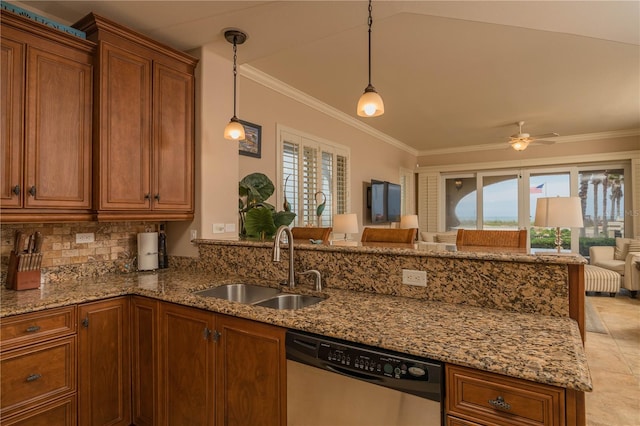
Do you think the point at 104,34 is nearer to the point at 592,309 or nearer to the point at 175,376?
the point at 175,376

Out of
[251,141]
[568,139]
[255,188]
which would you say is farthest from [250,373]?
[568,139]

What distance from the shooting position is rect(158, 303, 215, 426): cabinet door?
1.76 metres

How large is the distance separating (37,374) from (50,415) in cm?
24

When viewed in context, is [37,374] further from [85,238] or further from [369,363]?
[369,363]

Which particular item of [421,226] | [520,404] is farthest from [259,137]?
[421,226]

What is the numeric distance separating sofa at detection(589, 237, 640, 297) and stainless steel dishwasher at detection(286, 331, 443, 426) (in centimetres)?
581

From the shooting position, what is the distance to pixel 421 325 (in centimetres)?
139

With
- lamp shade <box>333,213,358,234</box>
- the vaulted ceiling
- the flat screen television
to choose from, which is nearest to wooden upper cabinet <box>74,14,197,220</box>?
the vaulted ceiling

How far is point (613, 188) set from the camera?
6.58m

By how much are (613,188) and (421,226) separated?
3.66 meters

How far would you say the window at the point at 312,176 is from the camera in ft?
13.5

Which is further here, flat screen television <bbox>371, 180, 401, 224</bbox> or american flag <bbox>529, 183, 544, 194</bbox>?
american flag <bbox>529, 183, 544, 194</bbox>

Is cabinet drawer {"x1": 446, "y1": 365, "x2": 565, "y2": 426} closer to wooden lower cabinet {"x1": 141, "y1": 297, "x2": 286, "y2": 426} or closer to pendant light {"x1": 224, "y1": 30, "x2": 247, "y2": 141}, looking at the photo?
wooden lower cabinet {"x1": 141, "y1": 297, "x2": 286, "y2": 426}

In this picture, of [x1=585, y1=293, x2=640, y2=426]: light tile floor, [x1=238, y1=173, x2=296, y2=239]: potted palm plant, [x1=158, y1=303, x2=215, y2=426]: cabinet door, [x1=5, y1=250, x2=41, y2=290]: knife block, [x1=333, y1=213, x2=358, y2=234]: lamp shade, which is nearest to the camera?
[x1=158, y1=303, x2=215, y2=426]: cabinet door
